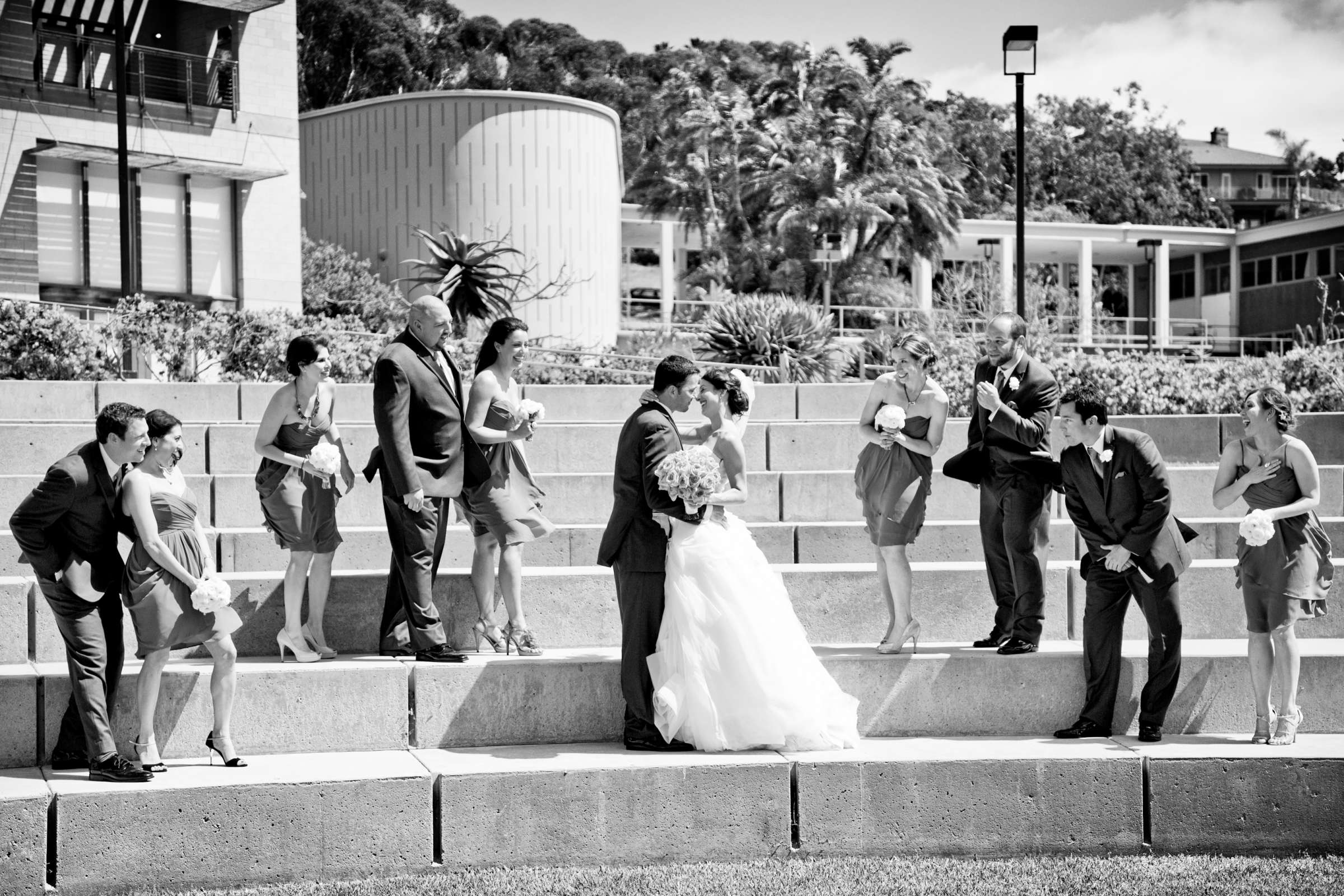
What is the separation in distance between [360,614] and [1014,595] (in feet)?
12.0

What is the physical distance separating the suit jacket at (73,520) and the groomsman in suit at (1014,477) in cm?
450

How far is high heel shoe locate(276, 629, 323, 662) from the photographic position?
7320mm

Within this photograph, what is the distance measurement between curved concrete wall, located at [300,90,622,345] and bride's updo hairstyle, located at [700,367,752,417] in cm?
1442

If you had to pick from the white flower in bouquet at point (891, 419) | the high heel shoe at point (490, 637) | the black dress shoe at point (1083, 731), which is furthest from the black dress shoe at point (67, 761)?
the black dress shoe at point (1083, 731)

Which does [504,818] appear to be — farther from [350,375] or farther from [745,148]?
[745,148]

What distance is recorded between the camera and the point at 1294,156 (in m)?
80.6

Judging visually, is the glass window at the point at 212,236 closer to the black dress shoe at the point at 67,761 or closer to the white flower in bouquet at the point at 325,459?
the white flower in bouquet at the point at 325,459

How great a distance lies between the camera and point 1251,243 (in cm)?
4697

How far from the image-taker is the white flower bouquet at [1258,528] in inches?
273

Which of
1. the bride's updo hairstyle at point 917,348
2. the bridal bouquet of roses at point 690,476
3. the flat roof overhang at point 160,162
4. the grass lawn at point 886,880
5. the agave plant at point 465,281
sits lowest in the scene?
the grass lawn at point 886,880

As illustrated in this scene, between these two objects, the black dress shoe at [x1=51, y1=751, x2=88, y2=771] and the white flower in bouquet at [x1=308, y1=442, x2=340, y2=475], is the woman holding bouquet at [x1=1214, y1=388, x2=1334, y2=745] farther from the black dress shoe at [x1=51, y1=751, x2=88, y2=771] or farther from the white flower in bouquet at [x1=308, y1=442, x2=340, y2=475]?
the black dress shoe at [x1=51, y1=751, x2=88, y2=771]

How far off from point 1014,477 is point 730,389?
1701mm

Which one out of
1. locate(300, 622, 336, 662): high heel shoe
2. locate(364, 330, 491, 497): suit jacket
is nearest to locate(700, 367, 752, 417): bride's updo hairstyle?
locate(364, 330, 491, 497): suit jacket

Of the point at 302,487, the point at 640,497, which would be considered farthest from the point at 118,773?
the point at 640,497
